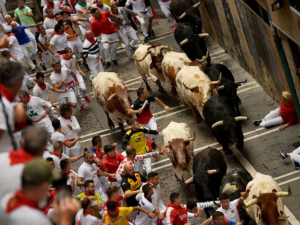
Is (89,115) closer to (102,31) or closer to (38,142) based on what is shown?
(102,31)

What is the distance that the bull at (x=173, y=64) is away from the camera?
21.2 m

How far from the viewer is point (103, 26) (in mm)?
23422

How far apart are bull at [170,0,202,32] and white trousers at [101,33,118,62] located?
2533 mm

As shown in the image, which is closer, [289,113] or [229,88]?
[289,113]

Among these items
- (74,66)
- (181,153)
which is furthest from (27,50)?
(181,153)

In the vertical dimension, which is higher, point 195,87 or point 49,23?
point 49,23

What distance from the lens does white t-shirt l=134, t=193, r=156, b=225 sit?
1382cm

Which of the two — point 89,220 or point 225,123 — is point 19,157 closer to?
point 89,220

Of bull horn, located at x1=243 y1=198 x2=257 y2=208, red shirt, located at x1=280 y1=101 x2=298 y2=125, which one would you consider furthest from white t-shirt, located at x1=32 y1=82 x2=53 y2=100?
bull horn, located at x1=243 y1=198 x2=257 y2=208

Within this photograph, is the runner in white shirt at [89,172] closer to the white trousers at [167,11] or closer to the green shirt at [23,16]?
the white trousers at [167,11]

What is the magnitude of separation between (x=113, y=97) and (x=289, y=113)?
4.72m

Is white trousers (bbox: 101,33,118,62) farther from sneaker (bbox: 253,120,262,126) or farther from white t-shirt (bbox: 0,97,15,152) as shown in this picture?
white t-shirt (bbox: 0,97,15,152)

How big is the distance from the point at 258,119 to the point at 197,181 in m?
4.54

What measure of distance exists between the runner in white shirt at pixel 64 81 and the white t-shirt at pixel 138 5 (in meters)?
5.61
